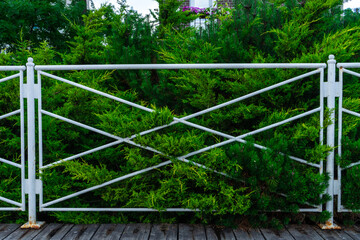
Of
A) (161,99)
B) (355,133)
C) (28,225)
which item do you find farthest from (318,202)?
(28,225)

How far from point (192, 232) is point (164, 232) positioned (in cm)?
22

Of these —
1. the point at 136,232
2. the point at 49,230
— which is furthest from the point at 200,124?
the point at 49,230

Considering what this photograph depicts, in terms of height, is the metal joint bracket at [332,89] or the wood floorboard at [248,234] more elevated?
the metal joint bracket at [332,89]

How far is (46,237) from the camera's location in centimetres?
267

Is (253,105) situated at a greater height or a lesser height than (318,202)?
greater

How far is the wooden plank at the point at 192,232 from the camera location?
2.65 meters

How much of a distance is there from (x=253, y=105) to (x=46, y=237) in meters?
1.94

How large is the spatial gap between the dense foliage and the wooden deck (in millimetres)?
108

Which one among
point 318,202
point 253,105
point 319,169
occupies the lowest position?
point 318,202

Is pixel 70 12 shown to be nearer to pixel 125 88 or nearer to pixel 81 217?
pixel 125 88

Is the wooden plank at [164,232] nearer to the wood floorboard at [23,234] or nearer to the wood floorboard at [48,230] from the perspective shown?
the wood floorboard at [48,230]

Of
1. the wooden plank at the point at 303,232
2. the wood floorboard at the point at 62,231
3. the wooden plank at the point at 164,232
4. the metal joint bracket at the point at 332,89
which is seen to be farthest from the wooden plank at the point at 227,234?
the metal joint bracket at the point at 332,89

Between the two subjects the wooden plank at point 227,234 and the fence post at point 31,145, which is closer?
the wooden plank at point 227,234

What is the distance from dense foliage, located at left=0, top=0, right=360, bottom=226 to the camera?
8.87ft
